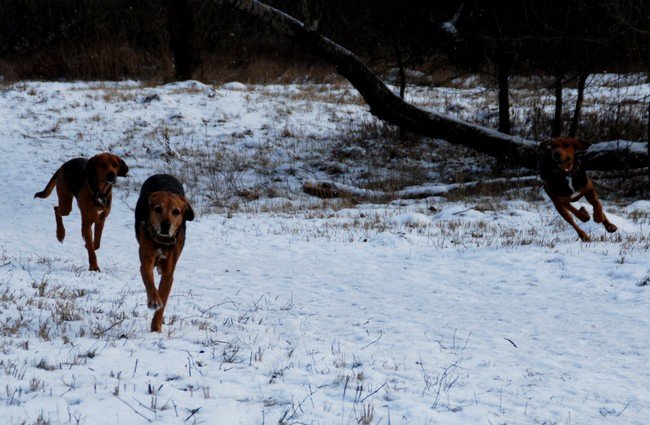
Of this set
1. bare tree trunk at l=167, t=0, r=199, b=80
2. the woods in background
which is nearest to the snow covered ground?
the woods in background

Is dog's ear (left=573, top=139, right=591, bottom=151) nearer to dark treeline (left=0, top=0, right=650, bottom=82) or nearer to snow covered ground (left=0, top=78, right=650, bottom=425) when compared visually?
snow covered ground (left=0, top=78, right=650, bottom=425)

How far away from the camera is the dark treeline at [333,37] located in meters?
13.4

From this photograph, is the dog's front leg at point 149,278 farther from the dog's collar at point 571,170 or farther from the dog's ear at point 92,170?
the dog's collar at point 571,170

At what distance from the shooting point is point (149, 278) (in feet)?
16.4

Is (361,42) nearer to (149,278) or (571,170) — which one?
(571,170)

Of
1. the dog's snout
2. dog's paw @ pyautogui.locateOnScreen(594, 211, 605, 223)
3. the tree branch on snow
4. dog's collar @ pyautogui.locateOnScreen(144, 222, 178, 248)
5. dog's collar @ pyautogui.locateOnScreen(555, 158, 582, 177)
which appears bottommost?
dog's paw @ pyautogui.locateOnScreen(594, 211, 605, 223)

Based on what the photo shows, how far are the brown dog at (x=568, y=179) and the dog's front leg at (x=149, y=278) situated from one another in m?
5.32

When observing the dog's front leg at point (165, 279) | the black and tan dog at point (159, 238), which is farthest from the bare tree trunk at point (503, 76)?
the dog's front leg at point (165, 279)

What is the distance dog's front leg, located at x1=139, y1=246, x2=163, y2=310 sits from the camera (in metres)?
4.84

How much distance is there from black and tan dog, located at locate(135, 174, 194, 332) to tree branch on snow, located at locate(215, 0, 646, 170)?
8.82m

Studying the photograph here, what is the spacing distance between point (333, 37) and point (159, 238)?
2580 centimetres

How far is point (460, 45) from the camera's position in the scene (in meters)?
16.3

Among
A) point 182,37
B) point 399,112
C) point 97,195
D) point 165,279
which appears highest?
point 182,37

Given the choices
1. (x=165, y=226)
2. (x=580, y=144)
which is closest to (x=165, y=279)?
(x=165, y=226)
